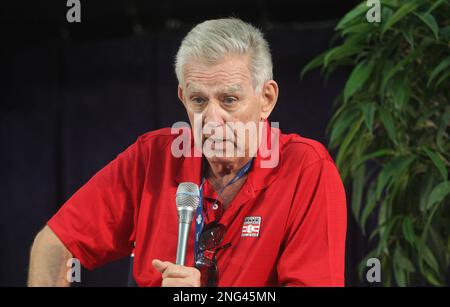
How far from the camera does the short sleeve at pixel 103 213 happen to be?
1.79 metres

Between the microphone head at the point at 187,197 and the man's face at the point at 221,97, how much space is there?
0.67ft

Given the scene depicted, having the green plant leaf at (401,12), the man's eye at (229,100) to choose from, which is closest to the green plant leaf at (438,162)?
the green plant leaf at (401,12)

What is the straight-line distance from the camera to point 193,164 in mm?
1809

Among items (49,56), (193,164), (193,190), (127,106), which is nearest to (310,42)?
(127,106)

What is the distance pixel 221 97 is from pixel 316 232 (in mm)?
390

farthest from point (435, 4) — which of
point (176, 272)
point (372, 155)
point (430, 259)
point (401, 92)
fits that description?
point (176, 272)

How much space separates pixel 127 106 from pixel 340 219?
247 centimetres

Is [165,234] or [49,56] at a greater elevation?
[49,56]

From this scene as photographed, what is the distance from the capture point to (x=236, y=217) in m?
1.68

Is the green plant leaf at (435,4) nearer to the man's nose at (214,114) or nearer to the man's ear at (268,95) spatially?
the man's ear at (268,95)

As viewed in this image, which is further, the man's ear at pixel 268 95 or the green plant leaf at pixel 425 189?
the green plant leaf at pixel 425 189

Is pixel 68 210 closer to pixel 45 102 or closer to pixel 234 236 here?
pixel 234 236

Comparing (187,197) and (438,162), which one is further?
(438,162)

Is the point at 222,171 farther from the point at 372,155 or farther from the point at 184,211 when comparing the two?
the point at 372,155
